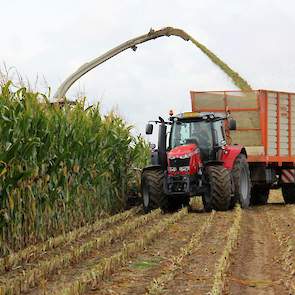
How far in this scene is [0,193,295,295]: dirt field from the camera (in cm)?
574

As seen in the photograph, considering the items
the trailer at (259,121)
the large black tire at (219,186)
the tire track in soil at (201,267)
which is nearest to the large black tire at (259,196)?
the trailer at (259,121)

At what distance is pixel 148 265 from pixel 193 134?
5.91m

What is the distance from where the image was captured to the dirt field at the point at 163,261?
574 centimetres

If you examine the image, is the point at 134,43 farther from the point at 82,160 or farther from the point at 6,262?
the point at 6,262

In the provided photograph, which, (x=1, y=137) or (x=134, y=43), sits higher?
(x=134, y=43)

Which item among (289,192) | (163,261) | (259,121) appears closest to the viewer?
(163,261)

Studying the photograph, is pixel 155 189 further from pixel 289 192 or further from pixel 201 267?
pixel 201 267

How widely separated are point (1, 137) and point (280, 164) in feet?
26.9

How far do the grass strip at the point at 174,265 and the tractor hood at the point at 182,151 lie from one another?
2278 millimetres

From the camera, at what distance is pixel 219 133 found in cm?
1262

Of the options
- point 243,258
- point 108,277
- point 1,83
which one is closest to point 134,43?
point 1,83

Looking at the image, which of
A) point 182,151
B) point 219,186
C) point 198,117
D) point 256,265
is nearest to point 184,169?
point 182,151

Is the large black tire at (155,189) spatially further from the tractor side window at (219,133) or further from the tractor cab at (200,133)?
the tractor side window at (219,133)

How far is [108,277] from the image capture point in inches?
245
